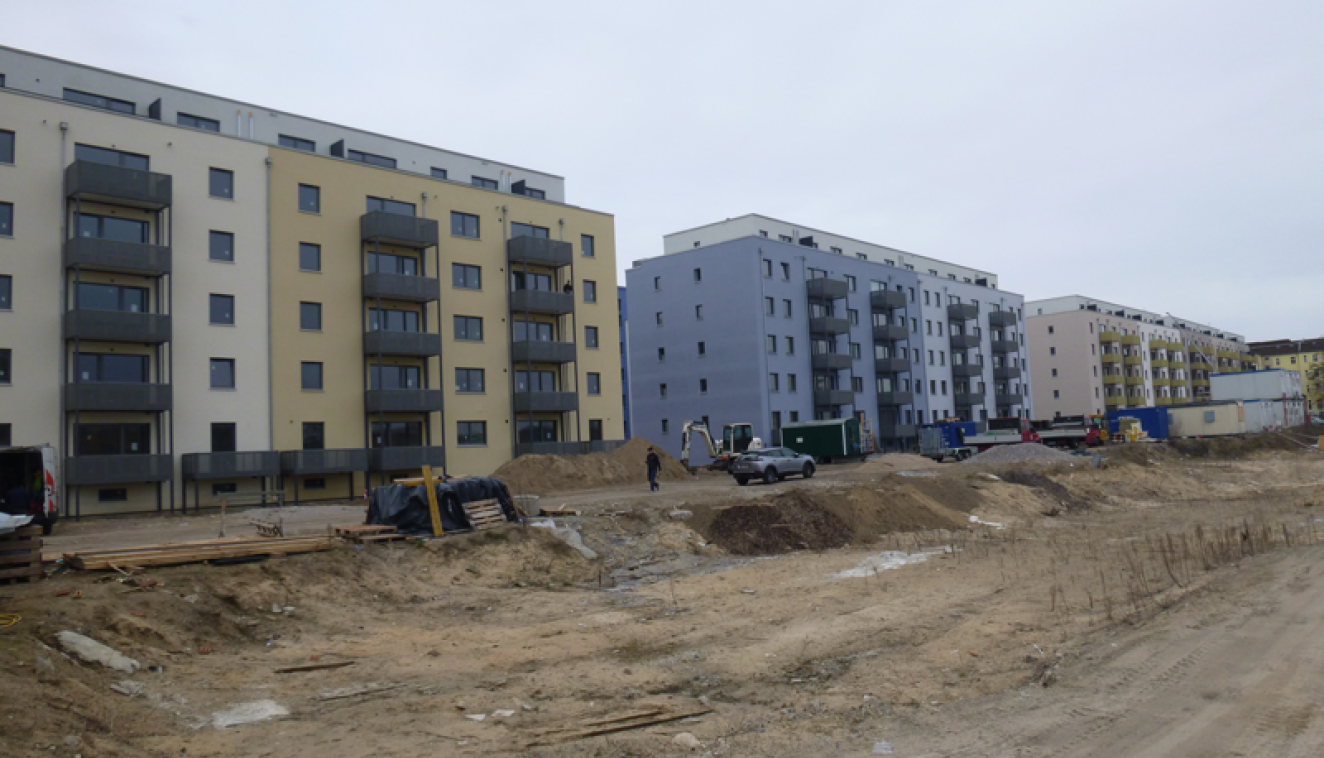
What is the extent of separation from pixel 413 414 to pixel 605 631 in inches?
1280

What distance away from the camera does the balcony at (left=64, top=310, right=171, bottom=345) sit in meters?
32.9

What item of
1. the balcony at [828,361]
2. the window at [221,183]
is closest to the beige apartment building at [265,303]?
the window at [221,183]

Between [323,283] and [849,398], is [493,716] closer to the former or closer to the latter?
[323,283]

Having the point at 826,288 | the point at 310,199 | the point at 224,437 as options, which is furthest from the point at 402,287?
the point at 826,288

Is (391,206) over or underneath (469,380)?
over

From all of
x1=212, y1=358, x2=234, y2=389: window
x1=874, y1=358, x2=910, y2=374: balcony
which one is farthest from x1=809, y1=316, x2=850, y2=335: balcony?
x1=212, y1=358, x2=234, y2=389: window

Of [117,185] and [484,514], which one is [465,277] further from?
[484,514]

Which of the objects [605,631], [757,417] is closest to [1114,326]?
[757,417]

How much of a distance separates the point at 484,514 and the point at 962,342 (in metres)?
70.9

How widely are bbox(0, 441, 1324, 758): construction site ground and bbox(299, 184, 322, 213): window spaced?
22.0m

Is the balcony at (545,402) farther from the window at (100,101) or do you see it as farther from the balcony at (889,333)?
the balcony at (889,333)

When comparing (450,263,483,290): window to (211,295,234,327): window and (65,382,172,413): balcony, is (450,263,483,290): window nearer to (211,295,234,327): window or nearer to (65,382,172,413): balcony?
(211,295,234,327): window

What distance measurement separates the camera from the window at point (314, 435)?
39812 millimetres

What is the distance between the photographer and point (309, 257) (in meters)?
40.8
